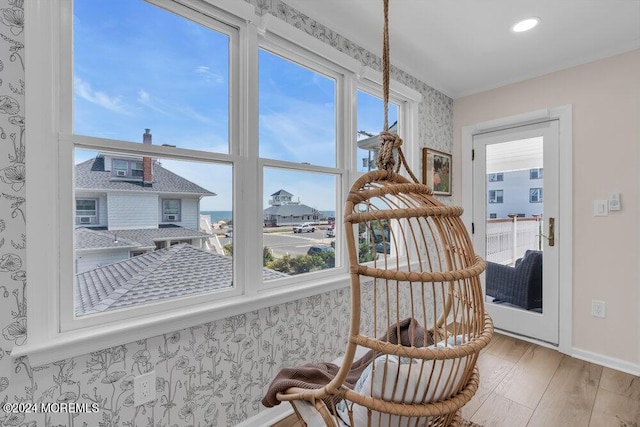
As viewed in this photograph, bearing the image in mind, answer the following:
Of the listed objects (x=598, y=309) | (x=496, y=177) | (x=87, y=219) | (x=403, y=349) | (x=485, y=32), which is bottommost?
(x=598, y=309)

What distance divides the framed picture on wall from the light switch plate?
1.18m

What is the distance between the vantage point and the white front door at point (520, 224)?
108 inches

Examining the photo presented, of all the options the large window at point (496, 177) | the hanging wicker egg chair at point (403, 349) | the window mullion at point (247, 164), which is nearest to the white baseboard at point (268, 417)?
the window mullion at point (247, 164)

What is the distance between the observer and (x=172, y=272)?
1.54 meters

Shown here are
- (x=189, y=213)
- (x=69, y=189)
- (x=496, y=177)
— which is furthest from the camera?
(x=496, y=177)

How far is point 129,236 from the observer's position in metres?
1.41

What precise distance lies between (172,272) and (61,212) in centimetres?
53

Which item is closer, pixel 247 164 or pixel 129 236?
pixel 129 236

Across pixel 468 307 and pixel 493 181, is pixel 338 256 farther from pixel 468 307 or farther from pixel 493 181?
pixel 493 181

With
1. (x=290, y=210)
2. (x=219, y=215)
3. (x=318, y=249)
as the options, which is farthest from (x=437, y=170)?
(x=219, y=215)

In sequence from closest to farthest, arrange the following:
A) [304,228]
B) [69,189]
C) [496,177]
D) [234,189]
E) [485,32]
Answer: [69,189], [234,189], [304,228], [485,32], [496,177]

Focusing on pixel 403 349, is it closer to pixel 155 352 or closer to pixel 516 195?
pixel 155 352

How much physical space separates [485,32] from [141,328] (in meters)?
2.80

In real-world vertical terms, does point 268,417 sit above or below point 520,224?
below
